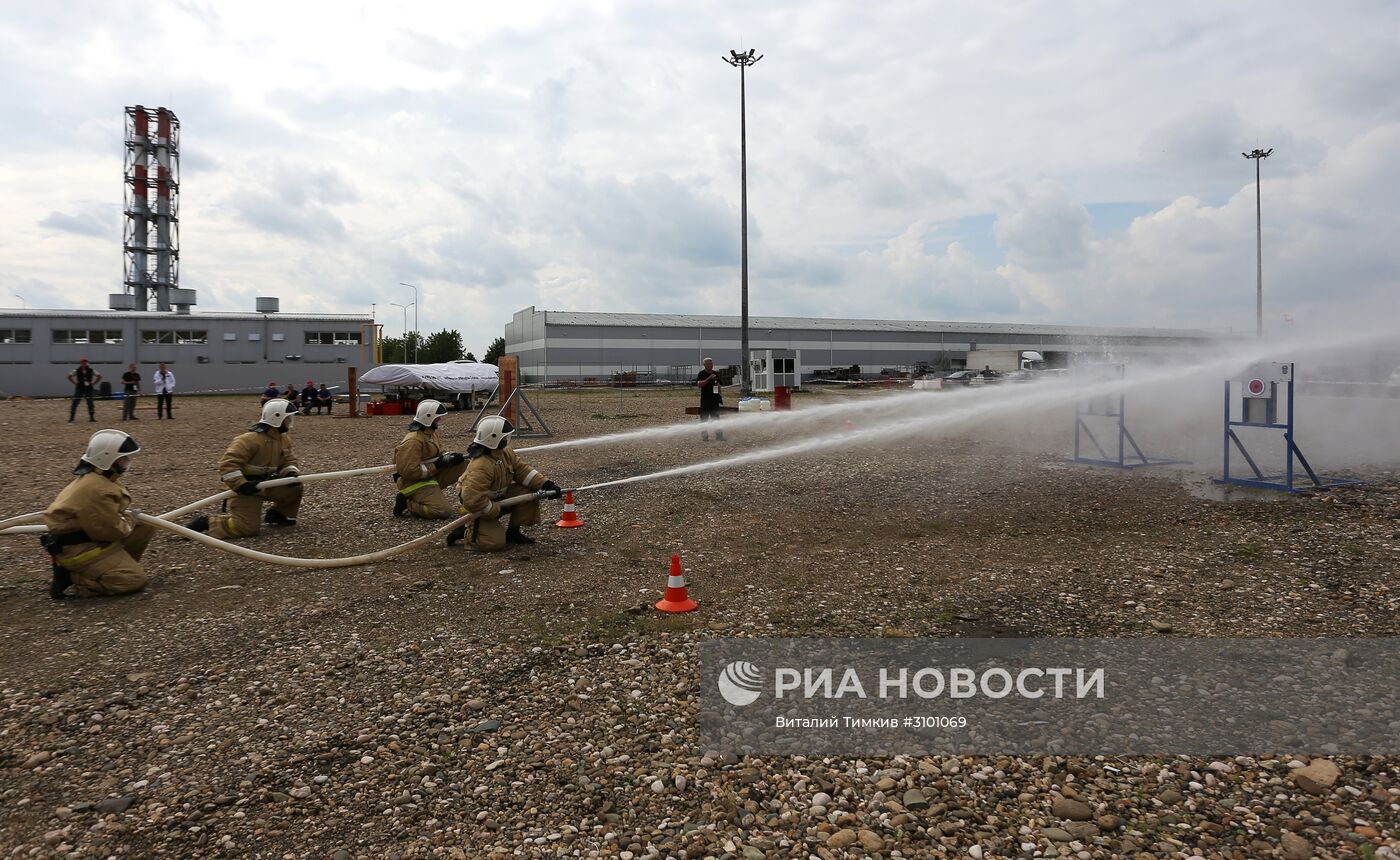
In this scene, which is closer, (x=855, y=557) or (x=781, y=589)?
(x=781, y=589)

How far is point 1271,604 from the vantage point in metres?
6.09

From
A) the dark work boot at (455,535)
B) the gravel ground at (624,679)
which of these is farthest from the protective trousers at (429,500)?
the dark work boot at (455,535)

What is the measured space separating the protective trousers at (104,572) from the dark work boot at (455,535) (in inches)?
109

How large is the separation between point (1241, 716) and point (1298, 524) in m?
5.99

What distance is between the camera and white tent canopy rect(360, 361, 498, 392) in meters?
32.7

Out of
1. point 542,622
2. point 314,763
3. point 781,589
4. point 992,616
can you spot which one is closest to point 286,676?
point 314,763

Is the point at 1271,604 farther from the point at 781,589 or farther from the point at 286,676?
the point at 286,676

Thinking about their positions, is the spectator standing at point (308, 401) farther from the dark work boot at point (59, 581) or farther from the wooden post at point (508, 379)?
the dark work boot at point (59, 581)

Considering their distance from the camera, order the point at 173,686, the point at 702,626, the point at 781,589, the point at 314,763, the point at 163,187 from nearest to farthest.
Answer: the point at 314,763
the point at 173,686
the point at 702,626
the point at 781,589
the point at 163,187

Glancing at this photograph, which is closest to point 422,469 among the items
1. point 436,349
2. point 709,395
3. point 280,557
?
point 280,557

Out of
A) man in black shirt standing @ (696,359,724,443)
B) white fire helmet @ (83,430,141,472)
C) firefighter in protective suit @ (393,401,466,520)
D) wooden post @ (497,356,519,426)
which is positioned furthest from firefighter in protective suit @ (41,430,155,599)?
wooden post @ (497,356,519,426)

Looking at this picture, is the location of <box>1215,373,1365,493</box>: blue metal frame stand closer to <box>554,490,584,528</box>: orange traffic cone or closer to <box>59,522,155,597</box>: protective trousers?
<box>554,490,584,528</box>: orange traffic cone

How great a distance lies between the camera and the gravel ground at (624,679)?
350 cm

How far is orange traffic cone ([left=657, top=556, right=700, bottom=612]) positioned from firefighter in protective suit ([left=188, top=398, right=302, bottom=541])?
5.44 m
